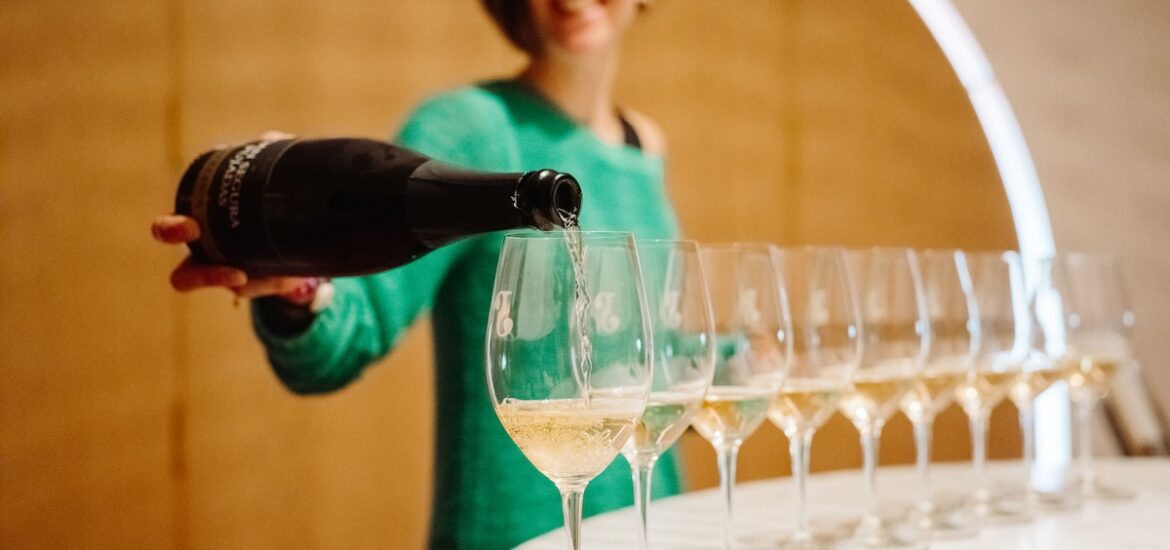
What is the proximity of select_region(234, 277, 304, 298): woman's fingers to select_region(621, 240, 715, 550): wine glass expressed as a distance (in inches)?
17.3

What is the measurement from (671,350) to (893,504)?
0.53 metres

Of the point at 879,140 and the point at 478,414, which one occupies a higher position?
the point at 879,140

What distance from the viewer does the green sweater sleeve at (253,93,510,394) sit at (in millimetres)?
1287

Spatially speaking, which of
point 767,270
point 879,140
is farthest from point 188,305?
point 879,140

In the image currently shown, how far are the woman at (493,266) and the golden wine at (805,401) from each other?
584 mm

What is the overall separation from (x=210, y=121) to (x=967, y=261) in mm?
1350

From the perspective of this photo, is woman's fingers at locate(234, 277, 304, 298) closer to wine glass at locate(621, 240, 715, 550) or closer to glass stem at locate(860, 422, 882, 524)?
wine glass at locate(621, 240, 715, 550)

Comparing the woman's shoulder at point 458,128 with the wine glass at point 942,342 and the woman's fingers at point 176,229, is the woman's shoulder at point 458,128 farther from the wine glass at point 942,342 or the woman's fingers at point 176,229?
the wine glass at point 942,342

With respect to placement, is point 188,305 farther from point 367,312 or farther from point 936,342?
point 936,342

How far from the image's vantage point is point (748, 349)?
0.91m

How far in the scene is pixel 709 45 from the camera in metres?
3.04

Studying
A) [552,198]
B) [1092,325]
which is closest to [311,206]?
[552,198]

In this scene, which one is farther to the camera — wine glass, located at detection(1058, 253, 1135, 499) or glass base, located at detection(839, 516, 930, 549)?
wine glass, located at detection(1058, 253, 1135, 499)

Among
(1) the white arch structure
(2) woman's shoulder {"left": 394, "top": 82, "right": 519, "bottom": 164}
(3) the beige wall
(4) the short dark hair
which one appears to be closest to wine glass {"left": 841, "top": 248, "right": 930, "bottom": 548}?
(2) woman's shoulder {"left": 394, "top": 82, "right": 519, "bottom": 164}
